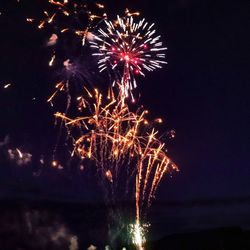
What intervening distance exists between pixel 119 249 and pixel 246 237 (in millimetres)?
29559

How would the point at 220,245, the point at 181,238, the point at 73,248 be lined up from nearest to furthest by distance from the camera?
1. the point at 220,245
2. the point at 73,248
3. the point at 181,238

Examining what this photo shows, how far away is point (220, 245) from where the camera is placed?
7138 centimetres

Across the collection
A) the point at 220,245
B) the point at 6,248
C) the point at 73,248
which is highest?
the point at 6,248

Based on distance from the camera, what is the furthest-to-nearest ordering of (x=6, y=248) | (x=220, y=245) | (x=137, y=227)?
(x=6, y=248), (x=220, y=245), (x=137, y=227)

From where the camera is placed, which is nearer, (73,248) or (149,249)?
(73,248)

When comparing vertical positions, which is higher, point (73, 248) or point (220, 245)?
point (73, 248)

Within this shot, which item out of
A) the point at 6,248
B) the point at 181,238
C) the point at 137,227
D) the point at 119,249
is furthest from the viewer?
the point at 6,248

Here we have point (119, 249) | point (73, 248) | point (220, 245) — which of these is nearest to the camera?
point (220, 245)

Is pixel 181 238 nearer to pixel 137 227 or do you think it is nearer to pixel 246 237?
pixel 246 237

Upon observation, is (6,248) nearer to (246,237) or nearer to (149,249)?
(149,249)

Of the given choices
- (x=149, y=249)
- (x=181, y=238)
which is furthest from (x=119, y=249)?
(x=181, y=238)

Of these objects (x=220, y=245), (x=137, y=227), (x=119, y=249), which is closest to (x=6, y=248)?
(x=119, y=249)

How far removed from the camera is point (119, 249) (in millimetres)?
93375

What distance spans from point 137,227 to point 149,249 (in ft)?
236
